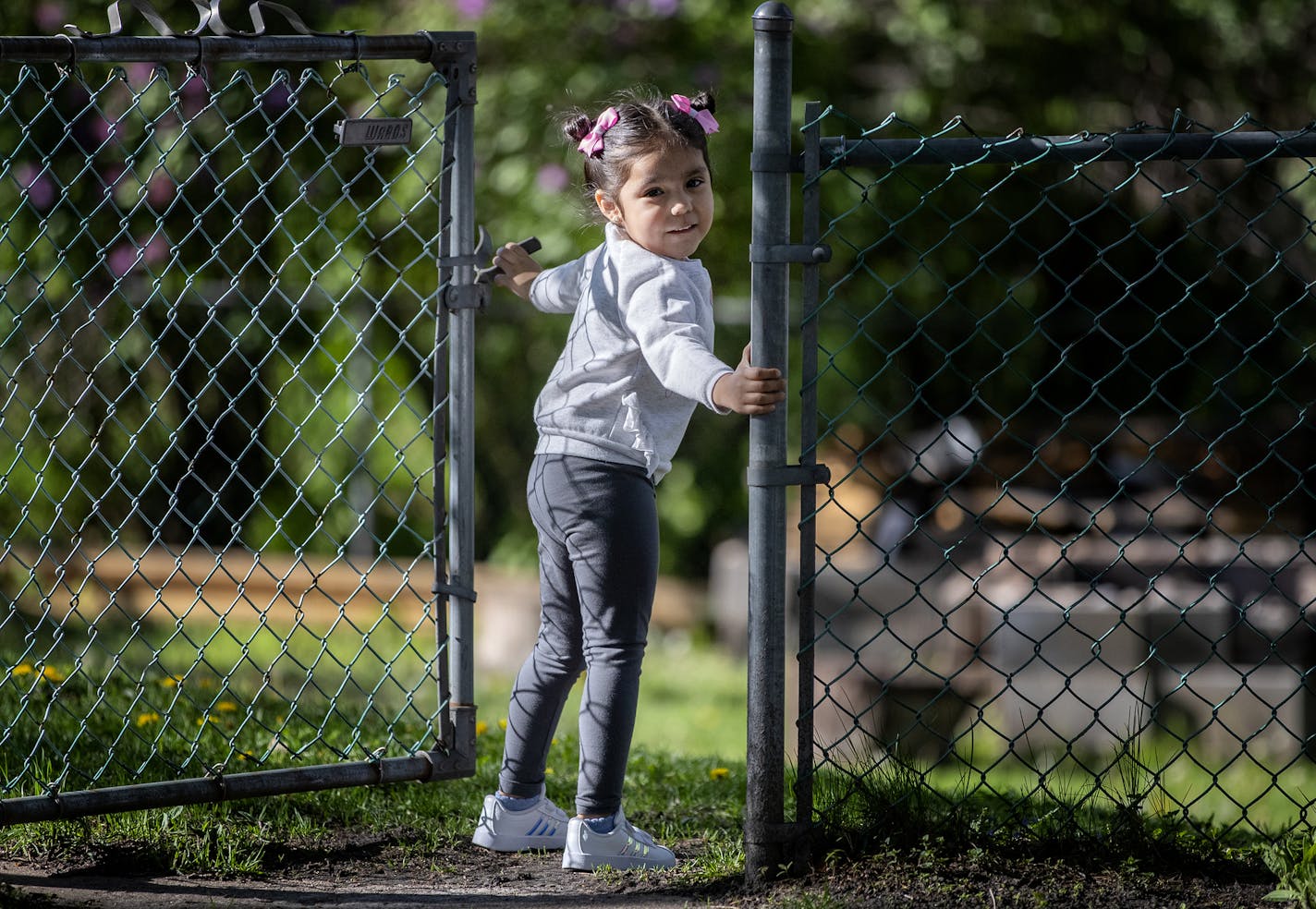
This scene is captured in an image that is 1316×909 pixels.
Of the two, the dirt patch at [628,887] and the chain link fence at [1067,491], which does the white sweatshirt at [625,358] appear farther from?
the chain link fence at [1067,491]

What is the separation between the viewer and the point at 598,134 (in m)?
2.69

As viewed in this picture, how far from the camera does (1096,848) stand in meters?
2.60

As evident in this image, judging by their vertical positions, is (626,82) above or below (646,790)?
above

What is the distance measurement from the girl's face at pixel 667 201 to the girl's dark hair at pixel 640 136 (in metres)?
0.02

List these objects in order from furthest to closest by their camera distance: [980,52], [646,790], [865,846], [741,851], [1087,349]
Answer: [1087,349] → [980,52] → [646,790] → [741,851] → [865,846]

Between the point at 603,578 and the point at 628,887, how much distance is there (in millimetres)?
573

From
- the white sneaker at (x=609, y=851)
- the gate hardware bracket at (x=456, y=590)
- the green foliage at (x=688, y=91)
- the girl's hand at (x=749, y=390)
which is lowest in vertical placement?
the white sneaker at (x=609, y=851)

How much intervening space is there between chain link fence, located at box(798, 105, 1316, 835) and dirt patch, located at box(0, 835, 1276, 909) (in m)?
0.41

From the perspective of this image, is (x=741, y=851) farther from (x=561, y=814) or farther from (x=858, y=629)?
(x=858, y=629)

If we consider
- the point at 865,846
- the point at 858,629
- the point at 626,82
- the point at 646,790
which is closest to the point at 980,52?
the point at 626,82

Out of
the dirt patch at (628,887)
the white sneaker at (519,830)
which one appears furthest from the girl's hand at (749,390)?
the white sneaker at (519,830)

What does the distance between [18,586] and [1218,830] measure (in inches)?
200

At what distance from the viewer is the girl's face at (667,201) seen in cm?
260

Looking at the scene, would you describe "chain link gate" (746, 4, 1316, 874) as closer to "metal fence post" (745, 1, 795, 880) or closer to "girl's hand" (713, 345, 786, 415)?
"metal fence post" (745, 1, 795, 880)
